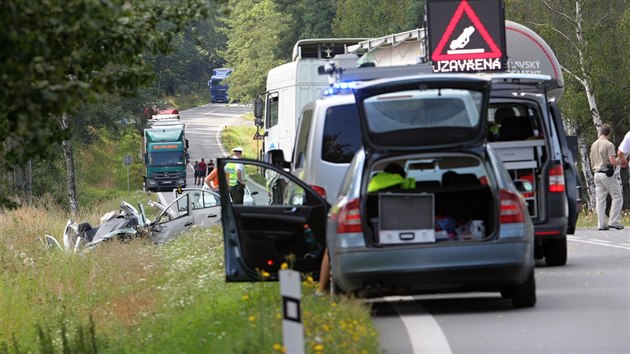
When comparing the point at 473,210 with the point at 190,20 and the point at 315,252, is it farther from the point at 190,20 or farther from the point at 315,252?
the point at 190,20

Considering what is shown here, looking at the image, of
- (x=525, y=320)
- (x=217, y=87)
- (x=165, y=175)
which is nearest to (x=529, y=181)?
(x=525, y=320)

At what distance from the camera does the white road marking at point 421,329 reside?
34.8 feet

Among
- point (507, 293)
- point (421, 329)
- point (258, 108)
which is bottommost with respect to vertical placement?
point (421, 329)

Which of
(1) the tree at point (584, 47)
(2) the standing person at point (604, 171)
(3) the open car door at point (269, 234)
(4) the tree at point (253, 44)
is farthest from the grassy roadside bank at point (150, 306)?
(4) the tree at point (253, 44)

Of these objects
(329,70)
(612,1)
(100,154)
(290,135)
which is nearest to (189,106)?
(100,154)

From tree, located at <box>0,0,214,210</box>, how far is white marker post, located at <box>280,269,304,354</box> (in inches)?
67.9

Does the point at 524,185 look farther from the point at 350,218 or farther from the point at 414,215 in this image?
the point at 350,218

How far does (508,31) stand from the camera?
22.9 meters

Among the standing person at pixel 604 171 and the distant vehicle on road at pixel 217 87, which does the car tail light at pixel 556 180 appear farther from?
the distant vehicle on road at pixel 217 87

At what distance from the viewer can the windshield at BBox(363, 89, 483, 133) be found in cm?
1259

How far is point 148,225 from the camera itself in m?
28.6

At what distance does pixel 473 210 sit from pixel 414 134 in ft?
3.03

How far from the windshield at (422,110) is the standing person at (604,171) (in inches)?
458

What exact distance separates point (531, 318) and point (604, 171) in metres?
12.9
